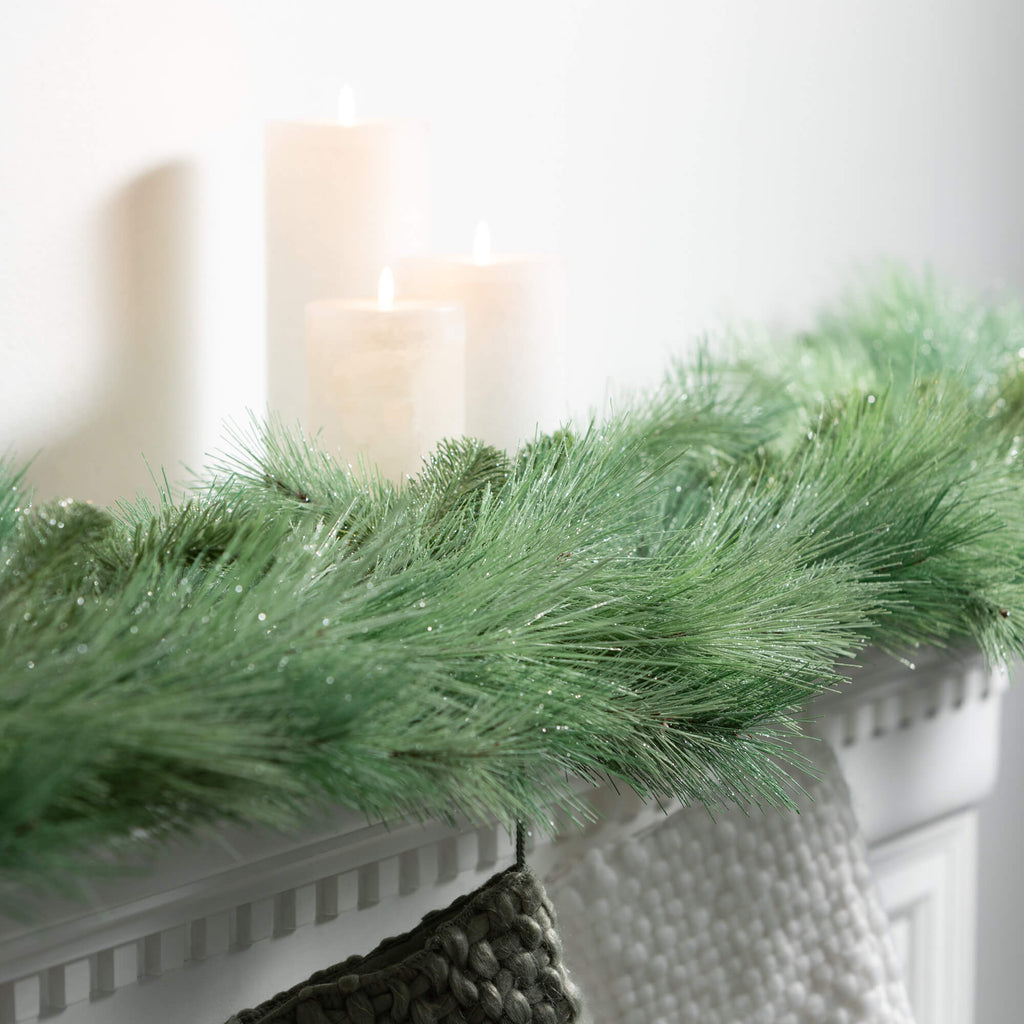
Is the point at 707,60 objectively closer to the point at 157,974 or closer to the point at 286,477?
the point at 286,477

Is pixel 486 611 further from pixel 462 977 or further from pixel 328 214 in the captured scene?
pixel 328 214

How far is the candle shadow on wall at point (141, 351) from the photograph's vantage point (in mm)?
506

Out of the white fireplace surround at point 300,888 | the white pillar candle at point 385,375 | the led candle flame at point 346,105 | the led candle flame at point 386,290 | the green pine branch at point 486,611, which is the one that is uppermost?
the led candle flame at point 346,105

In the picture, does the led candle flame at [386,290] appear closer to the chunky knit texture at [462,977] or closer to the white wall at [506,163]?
the white wall at [506,163]

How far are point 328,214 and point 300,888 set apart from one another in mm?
266

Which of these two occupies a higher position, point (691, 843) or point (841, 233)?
point (841, 233)

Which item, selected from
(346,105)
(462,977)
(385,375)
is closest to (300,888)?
(462,977)

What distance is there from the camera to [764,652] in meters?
0.41

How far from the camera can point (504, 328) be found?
1.73 feet

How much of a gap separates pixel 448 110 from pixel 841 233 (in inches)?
13.3

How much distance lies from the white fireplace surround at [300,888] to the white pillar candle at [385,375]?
0.47ft

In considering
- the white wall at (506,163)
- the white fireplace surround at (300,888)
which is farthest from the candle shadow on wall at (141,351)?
the white fireplace surround at (300,888)

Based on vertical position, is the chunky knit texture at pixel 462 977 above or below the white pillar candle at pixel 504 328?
below

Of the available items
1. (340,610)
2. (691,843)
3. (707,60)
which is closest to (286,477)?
(340,610)
